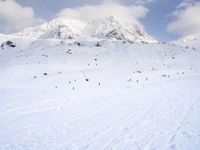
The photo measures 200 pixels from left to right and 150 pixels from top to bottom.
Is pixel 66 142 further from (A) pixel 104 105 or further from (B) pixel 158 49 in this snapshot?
(B) pixel 158 49

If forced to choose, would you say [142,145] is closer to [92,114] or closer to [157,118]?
[157,118]

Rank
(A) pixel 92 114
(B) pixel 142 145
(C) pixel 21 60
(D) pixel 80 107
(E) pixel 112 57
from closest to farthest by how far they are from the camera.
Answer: (B) pixel 142 145 → (A) pixel 92 114 → (D) pixel 80 107 → (C) pixel 21 60 → (E) pixel 112 57

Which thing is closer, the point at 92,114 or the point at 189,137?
the point at 189,137

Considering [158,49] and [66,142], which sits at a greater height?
[158,49]

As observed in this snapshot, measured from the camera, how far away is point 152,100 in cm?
1755

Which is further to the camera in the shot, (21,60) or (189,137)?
(21,60)

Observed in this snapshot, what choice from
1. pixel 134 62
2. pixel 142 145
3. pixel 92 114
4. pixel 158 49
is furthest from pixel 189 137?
pixel 158 49

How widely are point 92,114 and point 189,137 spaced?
228 inches

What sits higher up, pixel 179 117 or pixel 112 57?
pixel 112 57

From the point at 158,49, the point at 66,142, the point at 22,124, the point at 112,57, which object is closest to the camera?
the point at 66,142

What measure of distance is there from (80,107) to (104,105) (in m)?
1.52

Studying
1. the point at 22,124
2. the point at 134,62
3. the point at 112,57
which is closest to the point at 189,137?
the point at 22,124

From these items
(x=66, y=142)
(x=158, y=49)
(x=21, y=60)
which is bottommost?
(x=66, y=142)

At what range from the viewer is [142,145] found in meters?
8.82
